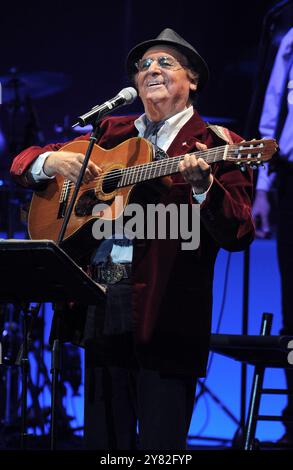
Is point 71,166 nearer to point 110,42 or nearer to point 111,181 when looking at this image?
point 111,181

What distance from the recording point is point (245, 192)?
313cm

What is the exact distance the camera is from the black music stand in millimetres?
2684

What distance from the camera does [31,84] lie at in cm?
643

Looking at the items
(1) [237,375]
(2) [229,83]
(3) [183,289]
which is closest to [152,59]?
(3) [183,289]

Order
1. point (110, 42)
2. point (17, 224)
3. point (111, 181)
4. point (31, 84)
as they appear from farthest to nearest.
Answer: point (110, 42), point (31, 84), point (17, 224), point (111, 181)

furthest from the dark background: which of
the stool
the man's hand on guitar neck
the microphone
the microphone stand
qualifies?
the microphone stand

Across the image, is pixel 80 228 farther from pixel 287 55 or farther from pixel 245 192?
pixel 287 55

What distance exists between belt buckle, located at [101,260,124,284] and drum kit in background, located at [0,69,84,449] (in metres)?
2.09

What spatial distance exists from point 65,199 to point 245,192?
81 cm

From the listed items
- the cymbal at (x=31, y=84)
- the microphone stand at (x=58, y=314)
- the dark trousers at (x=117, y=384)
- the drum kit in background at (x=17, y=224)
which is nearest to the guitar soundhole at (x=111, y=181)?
the microphone stand at (x=58, y=314)

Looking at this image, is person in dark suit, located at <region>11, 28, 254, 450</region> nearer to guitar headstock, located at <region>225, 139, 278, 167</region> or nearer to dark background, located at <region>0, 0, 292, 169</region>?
guitar headstock, located at <region>225, 139, 278, 167</region>

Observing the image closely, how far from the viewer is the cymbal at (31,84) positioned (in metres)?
6.27
